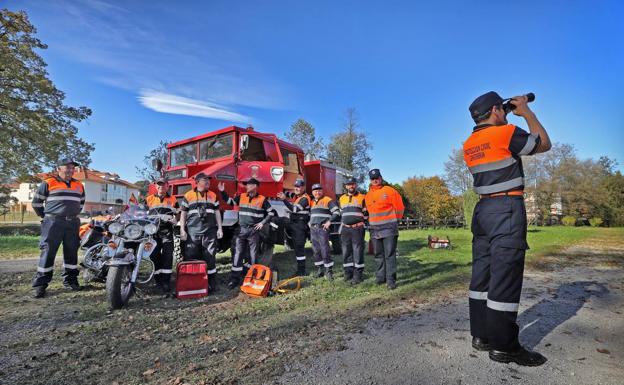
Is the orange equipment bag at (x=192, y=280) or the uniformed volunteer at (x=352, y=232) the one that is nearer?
the orange equipment bag at (x=192, y=280)

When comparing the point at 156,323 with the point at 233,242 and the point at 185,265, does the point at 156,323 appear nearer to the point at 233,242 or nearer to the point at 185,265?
the point at 185,265

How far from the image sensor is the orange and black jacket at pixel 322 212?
21.3ft

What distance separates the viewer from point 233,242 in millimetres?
6125

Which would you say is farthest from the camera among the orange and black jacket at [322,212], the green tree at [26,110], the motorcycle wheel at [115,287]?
the green tree at [26,110]

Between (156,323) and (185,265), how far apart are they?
1.29 meters

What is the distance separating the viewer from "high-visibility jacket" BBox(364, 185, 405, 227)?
224 inches

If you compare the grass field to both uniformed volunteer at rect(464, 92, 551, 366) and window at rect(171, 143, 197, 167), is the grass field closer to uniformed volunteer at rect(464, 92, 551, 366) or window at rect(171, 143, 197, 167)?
uniformed volunteer at rect(464, 92, 551, 366)

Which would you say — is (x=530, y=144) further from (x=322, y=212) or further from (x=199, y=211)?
(x=199, y=211)

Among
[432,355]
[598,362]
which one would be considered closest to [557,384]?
[598,362]

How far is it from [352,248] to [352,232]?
297mm

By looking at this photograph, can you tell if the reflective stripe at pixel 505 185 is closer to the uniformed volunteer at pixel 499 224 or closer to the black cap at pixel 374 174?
the uniformed volunteer at pixel 499 224

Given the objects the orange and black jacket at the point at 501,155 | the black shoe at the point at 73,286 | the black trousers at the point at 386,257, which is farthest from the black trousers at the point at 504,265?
the black shoe at the point at 73,286

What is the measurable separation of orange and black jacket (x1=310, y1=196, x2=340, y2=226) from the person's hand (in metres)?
4.03

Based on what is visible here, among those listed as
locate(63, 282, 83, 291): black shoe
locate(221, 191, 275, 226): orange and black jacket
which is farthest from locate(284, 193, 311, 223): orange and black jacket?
locate(63, 282, 83, 291): black shoe
